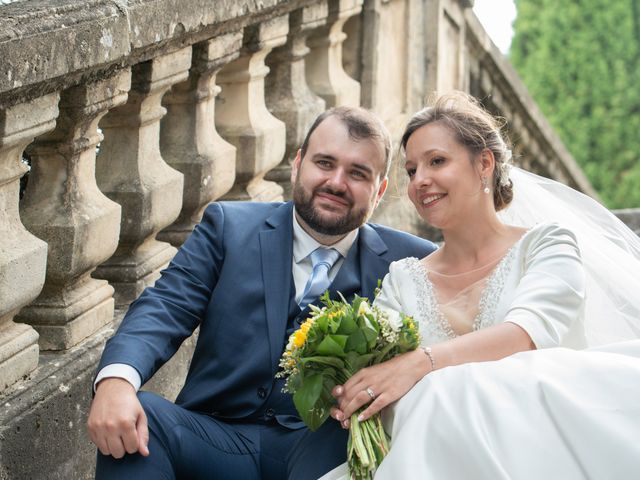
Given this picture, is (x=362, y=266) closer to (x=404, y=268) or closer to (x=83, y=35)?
(x=404, y=268)

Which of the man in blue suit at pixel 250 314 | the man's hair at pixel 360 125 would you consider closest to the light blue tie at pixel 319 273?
the man in blue suit at pixel 250 314

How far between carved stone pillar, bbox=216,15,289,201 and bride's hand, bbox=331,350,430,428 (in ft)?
5.63

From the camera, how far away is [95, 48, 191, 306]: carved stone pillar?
4.07 meters

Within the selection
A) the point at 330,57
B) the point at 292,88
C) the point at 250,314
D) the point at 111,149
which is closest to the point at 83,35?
the point at 111,149

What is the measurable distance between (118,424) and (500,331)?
40.0 inches

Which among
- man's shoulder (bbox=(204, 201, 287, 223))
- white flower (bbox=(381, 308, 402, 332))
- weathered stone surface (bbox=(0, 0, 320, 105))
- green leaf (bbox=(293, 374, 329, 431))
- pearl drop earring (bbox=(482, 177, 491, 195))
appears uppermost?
weathered stone surface (bbox=(0, 0, 320, 105))

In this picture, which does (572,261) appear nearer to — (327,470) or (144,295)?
(327,470)

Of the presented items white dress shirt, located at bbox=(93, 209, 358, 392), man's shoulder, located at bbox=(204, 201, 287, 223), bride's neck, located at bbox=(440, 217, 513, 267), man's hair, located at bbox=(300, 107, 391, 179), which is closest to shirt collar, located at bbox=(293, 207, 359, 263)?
white dress shirt, located at bbox=(93, 209, 358, 392)

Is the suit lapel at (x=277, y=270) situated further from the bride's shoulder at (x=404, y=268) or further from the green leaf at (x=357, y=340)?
the green leaf at (x=357, y=340)

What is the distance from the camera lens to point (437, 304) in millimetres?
3795

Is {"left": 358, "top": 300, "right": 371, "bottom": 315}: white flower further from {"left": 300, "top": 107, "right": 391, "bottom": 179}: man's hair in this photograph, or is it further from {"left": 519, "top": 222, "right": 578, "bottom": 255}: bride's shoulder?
{"left": 300, "top": 107, "right": 391, "bottom": 179}: man's hair

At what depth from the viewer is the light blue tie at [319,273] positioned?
3945 millimetres

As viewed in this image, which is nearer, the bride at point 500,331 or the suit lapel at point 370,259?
the bride at point 500,331

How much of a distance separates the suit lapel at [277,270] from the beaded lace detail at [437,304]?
38 centimetres
